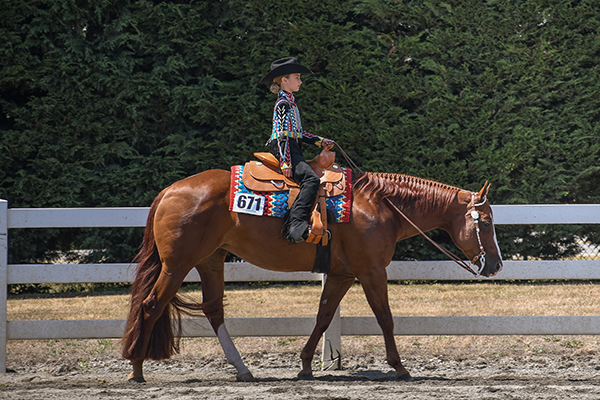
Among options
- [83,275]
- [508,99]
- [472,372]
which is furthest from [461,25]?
[83,275]

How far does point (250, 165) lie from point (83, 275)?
71.7 inches

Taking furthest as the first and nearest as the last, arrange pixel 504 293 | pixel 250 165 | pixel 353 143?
pixel 353 143 < pixel 504 293 < pixel 250 165

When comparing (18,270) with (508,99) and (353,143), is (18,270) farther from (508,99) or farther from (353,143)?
(508,99)

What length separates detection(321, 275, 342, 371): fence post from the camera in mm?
5316

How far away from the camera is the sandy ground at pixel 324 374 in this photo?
4.15 m

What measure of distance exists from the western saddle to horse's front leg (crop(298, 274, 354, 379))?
43 cm

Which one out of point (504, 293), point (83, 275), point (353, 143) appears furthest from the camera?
point (353, 143)

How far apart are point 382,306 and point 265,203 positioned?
1.24 meters

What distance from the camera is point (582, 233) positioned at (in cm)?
876

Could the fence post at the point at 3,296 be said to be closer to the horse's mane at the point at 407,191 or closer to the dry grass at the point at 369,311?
the dry grass at the point at 369,311

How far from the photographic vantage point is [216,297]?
516cm

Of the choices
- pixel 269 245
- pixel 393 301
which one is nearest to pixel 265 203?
pixel 269 245

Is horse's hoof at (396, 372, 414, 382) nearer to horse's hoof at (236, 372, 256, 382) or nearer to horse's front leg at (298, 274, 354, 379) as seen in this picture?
horse's front leg at (298, 274, 354, 379)

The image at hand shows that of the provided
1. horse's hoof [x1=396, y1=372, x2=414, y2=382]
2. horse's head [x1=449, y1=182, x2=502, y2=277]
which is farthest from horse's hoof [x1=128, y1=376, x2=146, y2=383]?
horse's head [x1=449, y1=182, x2=502, y2=277]
